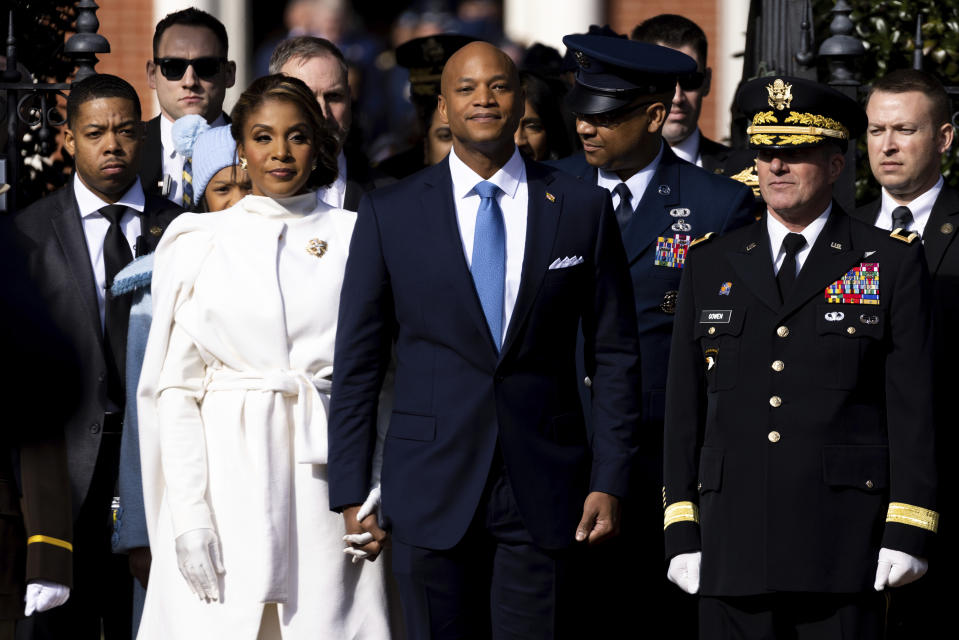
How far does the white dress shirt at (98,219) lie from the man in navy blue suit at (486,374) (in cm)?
122

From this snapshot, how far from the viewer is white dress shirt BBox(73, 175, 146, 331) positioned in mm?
5793

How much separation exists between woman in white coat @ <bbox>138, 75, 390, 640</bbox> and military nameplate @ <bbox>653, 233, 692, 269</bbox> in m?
0.98

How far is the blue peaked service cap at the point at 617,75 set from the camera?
5.54m

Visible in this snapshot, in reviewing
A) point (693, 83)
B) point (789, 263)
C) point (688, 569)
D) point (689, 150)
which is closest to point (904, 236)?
point (789, 263)

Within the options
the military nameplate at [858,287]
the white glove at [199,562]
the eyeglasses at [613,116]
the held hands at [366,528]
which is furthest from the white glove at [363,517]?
the eyeglasses at [613,116]

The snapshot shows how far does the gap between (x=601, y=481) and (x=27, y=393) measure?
5.47 feet

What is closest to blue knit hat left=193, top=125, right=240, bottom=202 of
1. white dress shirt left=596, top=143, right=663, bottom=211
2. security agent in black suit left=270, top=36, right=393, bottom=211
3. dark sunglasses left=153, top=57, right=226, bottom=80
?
security agent in black suit left=270, top=36, right=393, bottom=211

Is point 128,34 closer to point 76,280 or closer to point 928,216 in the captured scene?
point 76,280

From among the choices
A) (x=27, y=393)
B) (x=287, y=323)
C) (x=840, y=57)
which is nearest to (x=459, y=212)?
(x=287, y=323)

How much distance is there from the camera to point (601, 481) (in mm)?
4746

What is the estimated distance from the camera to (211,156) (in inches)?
216

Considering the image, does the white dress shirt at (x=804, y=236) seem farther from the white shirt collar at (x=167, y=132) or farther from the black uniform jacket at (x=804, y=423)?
the white shirt collar at (x=167, y=132)

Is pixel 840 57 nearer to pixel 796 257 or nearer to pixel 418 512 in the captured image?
pixel 796 257

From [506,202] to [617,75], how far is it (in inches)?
35.2
